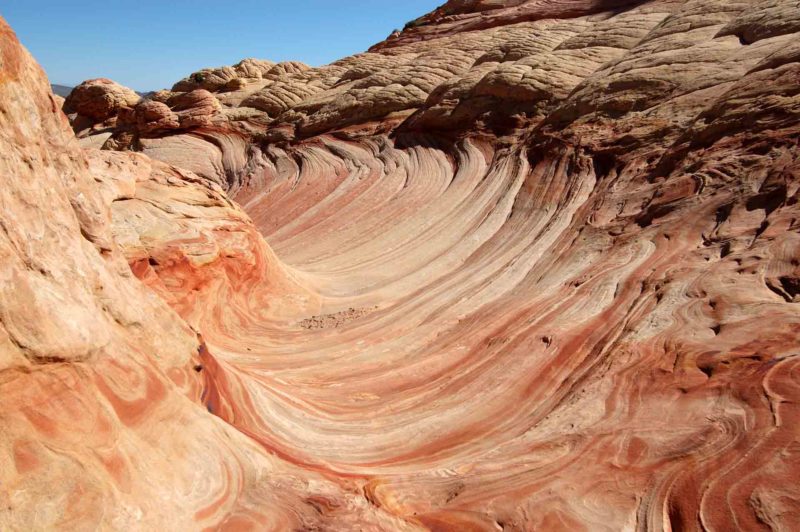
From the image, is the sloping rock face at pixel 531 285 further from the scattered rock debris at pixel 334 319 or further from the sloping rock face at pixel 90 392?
the sloping rock face at pixel 90 392

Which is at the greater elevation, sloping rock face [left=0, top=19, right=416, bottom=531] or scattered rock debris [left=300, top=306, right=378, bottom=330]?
sloping rock face [left=0, top=19, right=416, bottom=531]

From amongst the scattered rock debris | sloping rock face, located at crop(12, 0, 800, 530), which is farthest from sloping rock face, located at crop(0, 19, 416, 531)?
the scattered rock debris

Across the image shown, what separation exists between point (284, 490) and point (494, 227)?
25.6 ft

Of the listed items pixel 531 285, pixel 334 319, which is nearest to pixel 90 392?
pixel 334 319

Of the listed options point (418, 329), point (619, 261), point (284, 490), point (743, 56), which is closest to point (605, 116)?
point (743, 56)

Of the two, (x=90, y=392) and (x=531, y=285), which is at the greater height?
(x=90, y=392)

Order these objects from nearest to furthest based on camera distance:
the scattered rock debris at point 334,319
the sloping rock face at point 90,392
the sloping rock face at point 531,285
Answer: the sloping rock face at point 90,392, the sloping rock face at point 531,285, the scattered rock debris at point 334,319

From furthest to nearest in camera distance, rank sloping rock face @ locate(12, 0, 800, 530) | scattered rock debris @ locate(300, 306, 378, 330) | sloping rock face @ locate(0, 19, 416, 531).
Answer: scattered rock debris @ locate(300, 306, 378, 330)
sloping rock face @ locate(12, 0, 800, 530)
sloping rock face @ locate(0, 19, 416, 531)

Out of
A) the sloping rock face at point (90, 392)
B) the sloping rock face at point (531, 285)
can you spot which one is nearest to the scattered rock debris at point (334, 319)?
the sloping rock face at point (531, 285)

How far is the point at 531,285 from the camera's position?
8.04 m

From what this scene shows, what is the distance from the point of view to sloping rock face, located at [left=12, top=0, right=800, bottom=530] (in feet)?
12.8

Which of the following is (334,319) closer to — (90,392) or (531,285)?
(531,285)

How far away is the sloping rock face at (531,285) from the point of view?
3.91 metres

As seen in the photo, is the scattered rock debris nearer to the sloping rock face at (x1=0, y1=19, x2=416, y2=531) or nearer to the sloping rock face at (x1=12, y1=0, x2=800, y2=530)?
the sloping rock face at (x1=12, y1=0, x2=800, y2=530)
